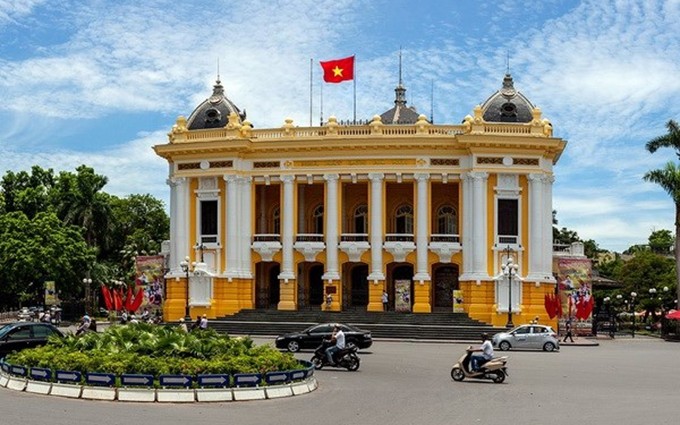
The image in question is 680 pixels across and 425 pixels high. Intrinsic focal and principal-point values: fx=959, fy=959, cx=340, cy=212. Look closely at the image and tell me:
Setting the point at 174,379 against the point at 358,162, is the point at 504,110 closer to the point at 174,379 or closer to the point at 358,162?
the point at 358,162

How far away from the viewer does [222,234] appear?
55.2m

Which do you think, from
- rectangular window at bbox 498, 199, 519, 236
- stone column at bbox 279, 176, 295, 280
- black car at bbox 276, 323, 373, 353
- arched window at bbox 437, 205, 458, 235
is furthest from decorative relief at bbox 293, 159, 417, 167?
black car at bbox 276, 323, 373, 353

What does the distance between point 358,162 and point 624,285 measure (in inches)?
1378

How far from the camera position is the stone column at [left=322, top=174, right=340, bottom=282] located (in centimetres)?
5397

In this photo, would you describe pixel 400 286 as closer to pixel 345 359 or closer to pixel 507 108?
pixel 507 108

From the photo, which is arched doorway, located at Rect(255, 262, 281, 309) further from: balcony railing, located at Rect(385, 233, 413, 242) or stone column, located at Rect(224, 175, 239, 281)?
balcony railing, located at Rect(385, 233, 413, 242)

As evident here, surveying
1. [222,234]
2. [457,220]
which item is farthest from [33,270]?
[457,220]

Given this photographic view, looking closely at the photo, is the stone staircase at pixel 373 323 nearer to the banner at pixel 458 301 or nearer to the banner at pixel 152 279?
the banner at pixel 458 301

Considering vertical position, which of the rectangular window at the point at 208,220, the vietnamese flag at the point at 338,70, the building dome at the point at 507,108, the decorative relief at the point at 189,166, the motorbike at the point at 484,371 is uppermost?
the vietnamese flag at the point at 338,70

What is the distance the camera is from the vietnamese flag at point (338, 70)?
181ft

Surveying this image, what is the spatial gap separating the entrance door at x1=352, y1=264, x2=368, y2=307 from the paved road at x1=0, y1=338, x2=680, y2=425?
26.7 meters

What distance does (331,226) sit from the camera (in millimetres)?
54219

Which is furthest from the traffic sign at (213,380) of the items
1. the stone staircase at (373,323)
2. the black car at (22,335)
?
the stone staircase at (373,323)

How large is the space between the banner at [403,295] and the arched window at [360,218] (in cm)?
536
